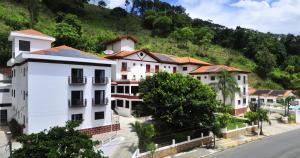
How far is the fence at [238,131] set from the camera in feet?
125

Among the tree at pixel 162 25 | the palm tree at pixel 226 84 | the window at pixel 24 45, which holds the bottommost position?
the palm tree at pixel 226 84

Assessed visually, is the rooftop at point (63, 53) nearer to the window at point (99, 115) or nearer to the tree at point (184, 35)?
the window at point (99, 115)

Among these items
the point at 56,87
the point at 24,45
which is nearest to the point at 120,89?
the point at 24,45

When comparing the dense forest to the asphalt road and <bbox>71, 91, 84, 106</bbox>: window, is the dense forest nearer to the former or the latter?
<bbox>71, 91, 84, 106</bbox>: window

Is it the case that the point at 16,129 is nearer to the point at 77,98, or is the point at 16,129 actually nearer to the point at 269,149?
the point at 77,98

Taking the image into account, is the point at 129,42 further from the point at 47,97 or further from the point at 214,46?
the point at 214,46

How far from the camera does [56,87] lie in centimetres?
2958

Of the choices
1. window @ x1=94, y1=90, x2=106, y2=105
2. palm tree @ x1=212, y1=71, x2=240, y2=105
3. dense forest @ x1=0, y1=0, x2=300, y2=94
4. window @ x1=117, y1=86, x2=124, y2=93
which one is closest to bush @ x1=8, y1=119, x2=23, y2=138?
window @ x1=94, y1=90, x2=106, y2=105

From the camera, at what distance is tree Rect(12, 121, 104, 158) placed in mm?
13445

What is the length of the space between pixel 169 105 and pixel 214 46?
73.2 metres

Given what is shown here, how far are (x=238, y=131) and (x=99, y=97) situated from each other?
20431 millimetres

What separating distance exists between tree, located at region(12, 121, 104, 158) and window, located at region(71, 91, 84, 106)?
1626cm

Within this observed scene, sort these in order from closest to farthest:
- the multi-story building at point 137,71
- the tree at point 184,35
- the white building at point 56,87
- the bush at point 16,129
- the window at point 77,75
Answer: the white building at point 56,87 < the bush at point 16,129 < the window at point 77,75 < the multi-story building at point 137,71 < the tree at point 184,35

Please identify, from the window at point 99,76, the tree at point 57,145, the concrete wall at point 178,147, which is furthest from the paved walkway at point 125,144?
the tree at point 57,145
